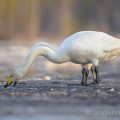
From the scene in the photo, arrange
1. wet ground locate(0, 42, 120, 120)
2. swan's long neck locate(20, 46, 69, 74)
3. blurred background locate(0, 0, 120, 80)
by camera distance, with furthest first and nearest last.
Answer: blurred background locate(0, 0, 120, 80)
swan's long neck locate(20, 46, 69, 74)
wet ground locate(0, 42, 120, 120)

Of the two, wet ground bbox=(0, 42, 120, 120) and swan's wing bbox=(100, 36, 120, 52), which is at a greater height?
swan's wing bbox=(100, 36, 120, 52)

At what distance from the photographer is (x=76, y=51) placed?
12.8 metres

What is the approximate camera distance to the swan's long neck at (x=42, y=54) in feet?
42.7

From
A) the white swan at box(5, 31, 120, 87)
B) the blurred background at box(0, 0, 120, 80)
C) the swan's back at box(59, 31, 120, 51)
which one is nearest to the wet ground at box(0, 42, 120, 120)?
the white swan at box(5, 31, 120, 87)

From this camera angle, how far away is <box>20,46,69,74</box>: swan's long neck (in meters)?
13.0

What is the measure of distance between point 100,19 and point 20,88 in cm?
9963

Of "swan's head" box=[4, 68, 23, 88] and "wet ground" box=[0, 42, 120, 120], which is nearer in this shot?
"wet ground" box=[0, 42, 120, 120]

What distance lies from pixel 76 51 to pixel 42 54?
817mm

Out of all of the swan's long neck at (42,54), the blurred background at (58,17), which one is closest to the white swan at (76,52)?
the swan's long neck at (42,54)

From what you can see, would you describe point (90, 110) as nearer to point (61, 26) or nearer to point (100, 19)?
point (61, 26)

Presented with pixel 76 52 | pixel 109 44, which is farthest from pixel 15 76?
pixel 109 44

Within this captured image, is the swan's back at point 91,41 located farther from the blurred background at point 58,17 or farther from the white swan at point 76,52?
the blurred background at point 58,17

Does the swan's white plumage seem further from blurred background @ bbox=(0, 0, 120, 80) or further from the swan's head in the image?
blurred background @ bbox=(0, 0, 120, 80)

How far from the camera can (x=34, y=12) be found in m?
99.8
